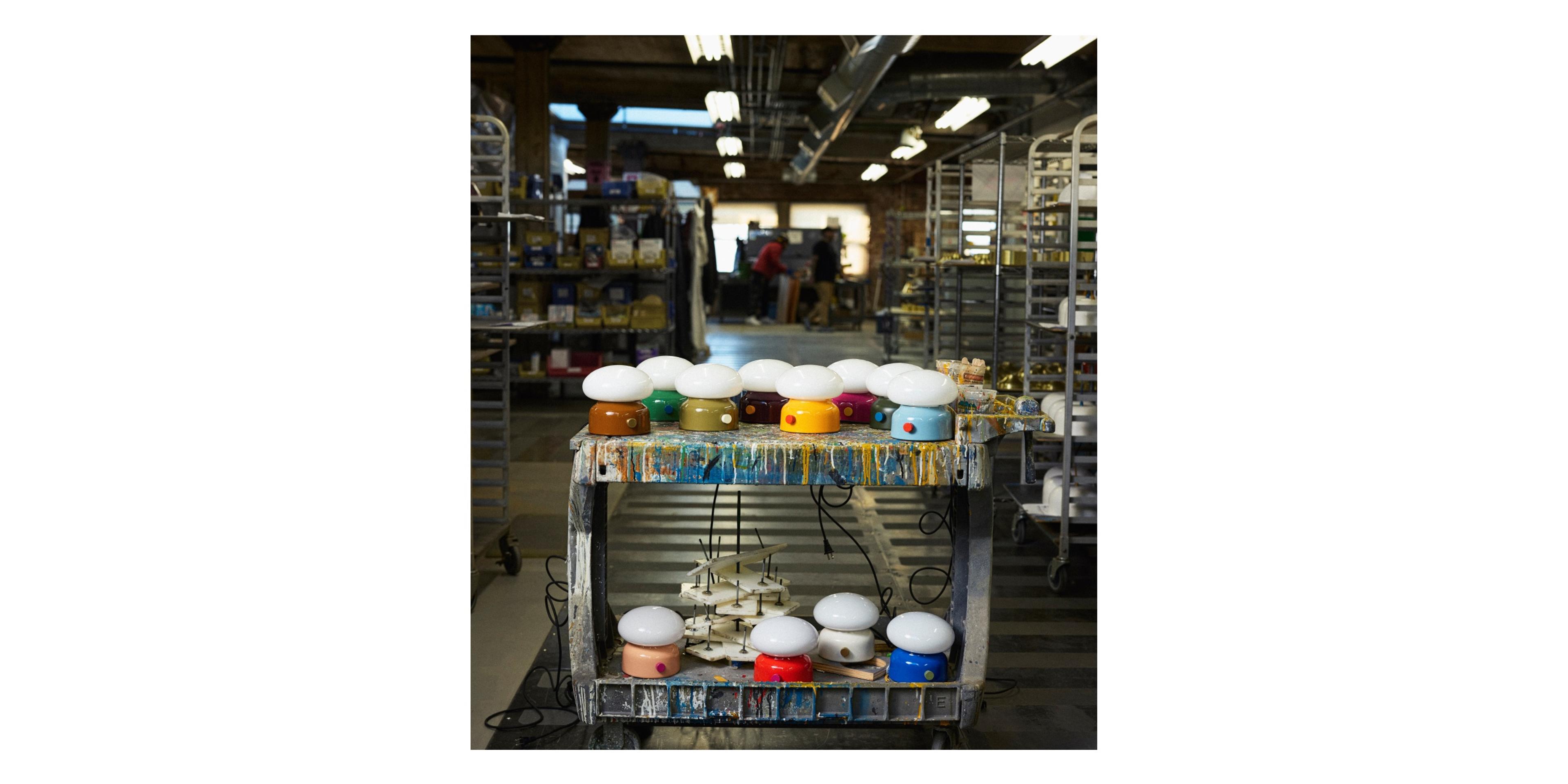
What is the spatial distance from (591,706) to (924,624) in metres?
→ 0.85

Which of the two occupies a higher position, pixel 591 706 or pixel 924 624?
pixel 924 624

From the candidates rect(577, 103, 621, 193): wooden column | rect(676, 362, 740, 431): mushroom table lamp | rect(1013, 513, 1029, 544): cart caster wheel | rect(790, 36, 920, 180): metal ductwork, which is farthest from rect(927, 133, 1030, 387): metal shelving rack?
rect(577, 103, 621, 193): wooden column

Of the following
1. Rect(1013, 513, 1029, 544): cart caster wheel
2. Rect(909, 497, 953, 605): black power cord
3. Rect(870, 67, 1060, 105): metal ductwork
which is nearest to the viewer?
Rect(909, 497, 953, 605): black power cord

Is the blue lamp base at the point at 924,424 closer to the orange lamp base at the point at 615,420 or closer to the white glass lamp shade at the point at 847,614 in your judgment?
the white glass lamp shade at the point at 847,614

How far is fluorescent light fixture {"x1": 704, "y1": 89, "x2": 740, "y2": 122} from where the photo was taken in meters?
10.6

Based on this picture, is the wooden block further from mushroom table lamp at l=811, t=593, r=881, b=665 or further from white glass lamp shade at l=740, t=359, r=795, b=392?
white glass lamp shade at l=740, t=359, r=795, b=392

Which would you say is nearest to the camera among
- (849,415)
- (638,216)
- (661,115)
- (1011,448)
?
(849,415)

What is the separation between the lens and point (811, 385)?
271 cm

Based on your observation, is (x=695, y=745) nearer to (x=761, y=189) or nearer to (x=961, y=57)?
(x=961, y=57)

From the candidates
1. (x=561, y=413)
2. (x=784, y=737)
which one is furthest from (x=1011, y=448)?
(x=784, y=737)

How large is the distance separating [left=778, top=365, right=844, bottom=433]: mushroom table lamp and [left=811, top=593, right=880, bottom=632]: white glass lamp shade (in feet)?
1.58

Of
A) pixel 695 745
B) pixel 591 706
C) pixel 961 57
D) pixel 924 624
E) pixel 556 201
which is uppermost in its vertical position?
pixel 961 57

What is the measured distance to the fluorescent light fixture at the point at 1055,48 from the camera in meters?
6.96

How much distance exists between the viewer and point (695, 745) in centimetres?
296
